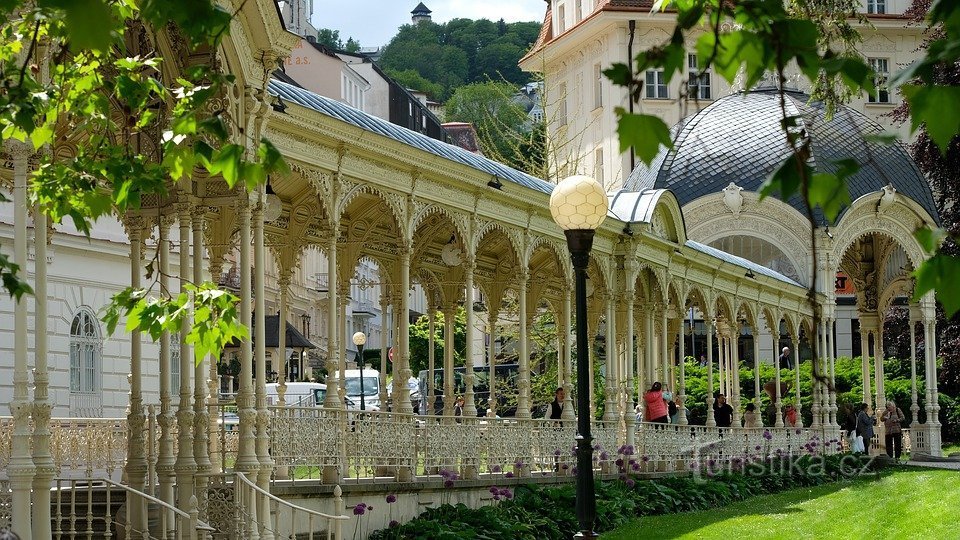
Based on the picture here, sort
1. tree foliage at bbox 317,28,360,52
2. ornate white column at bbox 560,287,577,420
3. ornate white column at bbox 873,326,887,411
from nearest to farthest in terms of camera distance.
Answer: ornate white column at bbox 560,287,577,420 < ornate white column at bbox 873,326,887,411 < tree foliage at bbox 317,28,360,52

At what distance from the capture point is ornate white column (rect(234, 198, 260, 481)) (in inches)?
535

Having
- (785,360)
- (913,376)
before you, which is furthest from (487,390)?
(913,376)

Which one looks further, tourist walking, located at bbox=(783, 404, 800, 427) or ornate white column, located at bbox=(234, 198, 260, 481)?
tourist walking, located at bbox=(783, 404, 800, 427)

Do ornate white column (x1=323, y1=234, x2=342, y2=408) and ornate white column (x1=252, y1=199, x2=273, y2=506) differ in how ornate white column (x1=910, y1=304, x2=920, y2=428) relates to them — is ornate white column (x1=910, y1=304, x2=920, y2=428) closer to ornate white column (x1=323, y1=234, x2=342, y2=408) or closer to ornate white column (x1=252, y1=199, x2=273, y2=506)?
ornate white column (x1=323, y1=234, x2=342, y2=408)

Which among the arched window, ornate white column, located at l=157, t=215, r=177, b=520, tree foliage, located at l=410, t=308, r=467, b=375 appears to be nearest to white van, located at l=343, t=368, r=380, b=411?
tree foliage, located at l=410, t=308, r=467, b=375

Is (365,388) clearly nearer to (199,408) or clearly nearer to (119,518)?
(199,408)

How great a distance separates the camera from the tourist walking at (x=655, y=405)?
28.5 metres

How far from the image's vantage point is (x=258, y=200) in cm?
1423

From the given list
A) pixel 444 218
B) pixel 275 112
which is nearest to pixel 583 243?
pixel 275 112

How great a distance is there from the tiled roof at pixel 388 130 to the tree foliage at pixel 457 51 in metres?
117

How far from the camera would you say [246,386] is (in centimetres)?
1377

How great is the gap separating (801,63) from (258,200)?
393 inches

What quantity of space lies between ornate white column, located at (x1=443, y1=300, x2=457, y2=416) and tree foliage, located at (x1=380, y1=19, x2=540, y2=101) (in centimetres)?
11498

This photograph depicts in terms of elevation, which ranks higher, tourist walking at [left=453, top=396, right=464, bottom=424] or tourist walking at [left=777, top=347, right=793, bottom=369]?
tourist walking at [left=777, top=347, right=793, bottom=369]
